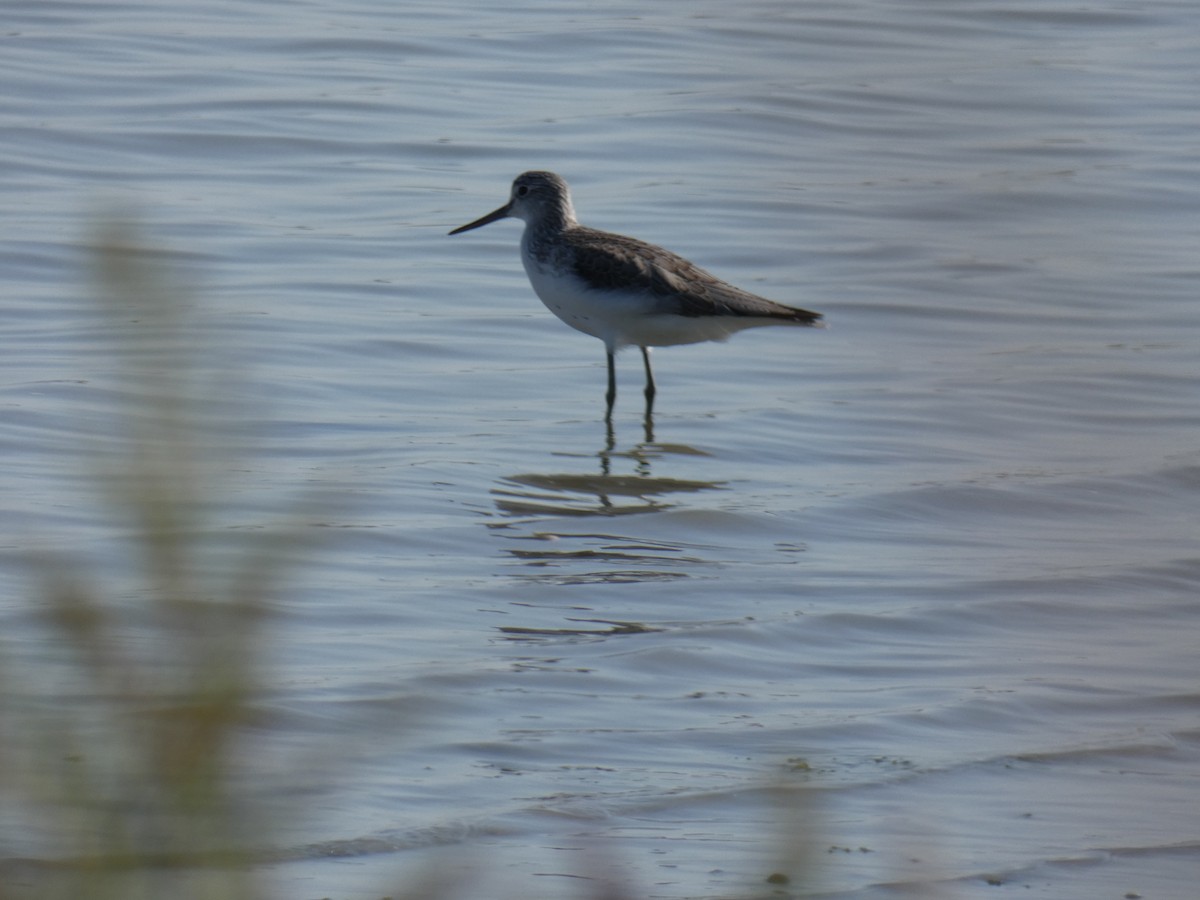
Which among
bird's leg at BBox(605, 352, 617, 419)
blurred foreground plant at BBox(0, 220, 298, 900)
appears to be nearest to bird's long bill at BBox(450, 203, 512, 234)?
bird's leg at BBox(605, 352, 617, 419)

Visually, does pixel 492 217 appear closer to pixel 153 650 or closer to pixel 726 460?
pixel 726 460

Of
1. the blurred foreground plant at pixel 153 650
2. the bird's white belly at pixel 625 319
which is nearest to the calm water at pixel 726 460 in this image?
the blurred foreground plant at pixel 153 650

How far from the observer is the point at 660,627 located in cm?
559

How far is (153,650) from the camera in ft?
3.86

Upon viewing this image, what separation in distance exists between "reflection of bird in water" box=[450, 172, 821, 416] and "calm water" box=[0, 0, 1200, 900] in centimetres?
33

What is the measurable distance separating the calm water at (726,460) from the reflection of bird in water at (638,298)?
33 centimetres

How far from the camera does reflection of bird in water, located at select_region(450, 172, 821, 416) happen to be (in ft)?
29.3

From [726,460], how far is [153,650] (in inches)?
267

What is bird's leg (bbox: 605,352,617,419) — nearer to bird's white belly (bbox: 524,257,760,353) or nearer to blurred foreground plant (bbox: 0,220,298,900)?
bird's white belly (bbox: 524,257,760,353)

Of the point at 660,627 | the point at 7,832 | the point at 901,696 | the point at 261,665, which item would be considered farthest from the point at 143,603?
the point at 660,627

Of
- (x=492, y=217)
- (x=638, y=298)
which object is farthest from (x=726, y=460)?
(x=492, y=217)

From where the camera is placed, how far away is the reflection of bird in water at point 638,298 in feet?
29.3

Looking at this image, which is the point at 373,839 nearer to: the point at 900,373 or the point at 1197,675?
the point at 1197,675

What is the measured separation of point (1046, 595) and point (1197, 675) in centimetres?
72
